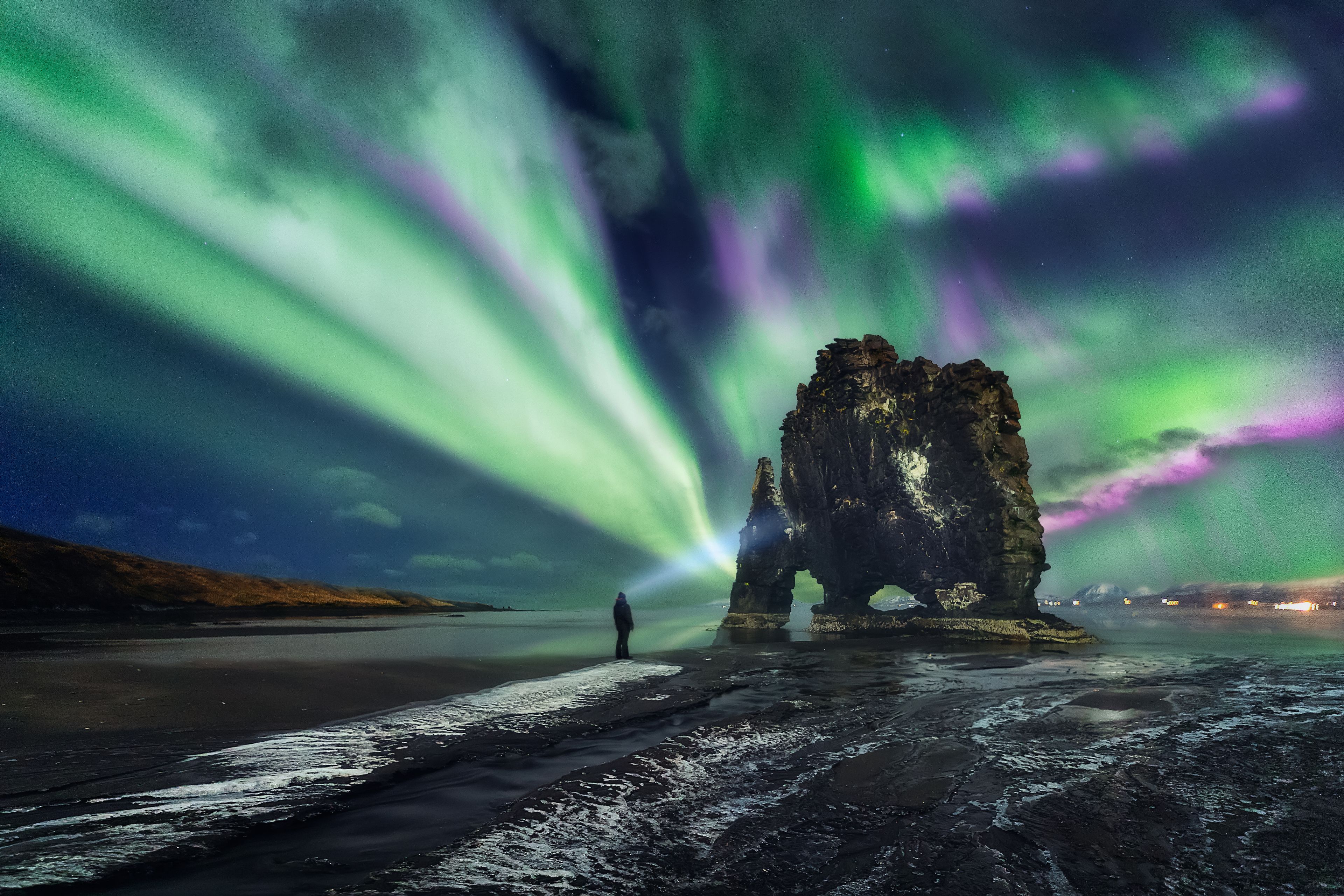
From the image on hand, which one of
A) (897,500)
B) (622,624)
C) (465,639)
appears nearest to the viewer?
(622,624)

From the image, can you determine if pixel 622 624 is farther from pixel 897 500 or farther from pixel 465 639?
pixel 897 500

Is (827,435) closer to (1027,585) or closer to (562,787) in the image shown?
(1027,585)

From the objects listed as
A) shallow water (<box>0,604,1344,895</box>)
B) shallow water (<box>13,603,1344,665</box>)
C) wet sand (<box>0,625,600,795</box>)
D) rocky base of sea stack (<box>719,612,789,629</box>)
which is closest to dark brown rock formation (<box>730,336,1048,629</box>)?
rocky base of sea stack (<box>719,612,789,629</box>)

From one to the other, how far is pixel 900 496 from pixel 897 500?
0.67m

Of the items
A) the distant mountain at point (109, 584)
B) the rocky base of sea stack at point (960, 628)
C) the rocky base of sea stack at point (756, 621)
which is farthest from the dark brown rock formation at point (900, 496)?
the distant mountain at point (109, 584)

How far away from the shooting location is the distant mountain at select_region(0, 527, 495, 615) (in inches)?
2137

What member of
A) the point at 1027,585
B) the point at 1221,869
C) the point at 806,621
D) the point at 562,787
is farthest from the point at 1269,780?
the point at 806,621

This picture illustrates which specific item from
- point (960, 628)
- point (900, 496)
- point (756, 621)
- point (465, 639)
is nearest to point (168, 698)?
point (465, 639)

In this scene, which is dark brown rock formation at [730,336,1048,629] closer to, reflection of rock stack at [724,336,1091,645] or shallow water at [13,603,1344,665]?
reflection of rock stack at [724,336,1091,645]

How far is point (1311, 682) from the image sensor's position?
18.5m

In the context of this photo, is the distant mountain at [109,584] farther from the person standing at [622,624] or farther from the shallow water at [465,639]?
the person standing at [622,624]

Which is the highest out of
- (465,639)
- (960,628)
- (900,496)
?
(900,496)

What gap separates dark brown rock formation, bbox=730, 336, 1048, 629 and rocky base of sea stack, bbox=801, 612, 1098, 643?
7.43ft

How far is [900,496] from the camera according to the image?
196 feet
